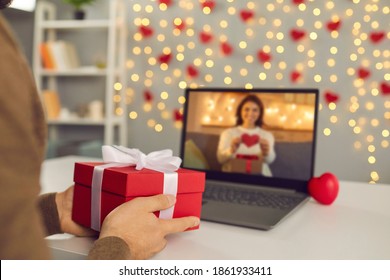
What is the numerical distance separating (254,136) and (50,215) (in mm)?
541

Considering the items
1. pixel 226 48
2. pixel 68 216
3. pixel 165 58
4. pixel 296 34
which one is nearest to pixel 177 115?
pixel 165 58

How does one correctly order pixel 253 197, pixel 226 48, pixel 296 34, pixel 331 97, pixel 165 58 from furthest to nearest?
pixel 165 58 → pixel 226 48 → pixel 296 34 → pixel 331 97 → pixel 253 197

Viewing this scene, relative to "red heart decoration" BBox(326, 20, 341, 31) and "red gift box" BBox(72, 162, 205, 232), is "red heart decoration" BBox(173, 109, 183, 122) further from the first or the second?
"red gift box" BBox(72, 162, 205, 232)

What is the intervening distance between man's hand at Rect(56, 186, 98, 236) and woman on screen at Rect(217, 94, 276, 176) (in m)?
0.46

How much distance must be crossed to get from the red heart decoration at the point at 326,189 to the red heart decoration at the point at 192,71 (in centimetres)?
183

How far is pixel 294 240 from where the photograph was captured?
68 cm

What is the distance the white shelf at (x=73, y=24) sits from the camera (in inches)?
116

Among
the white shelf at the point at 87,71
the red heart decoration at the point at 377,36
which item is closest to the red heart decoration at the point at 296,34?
the red heart decoration at the point at 377,36

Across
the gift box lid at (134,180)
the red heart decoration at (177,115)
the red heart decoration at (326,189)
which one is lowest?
the red heart decoration at (326,189)

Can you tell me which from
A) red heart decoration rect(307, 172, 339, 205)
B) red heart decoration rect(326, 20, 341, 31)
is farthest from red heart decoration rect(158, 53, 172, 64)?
red heart decoration rect(307, 172, 339, 205)

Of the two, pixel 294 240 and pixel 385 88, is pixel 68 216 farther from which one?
pixel 385 88

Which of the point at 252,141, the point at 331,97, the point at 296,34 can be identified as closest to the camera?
the point at 252,141

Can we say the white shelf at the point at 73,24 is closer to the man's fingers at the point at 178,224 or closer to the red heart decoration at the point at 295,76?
the red heart decoration at the point at 295,76

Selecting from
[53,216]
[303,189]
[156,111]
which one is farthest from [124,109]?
[53,216]
